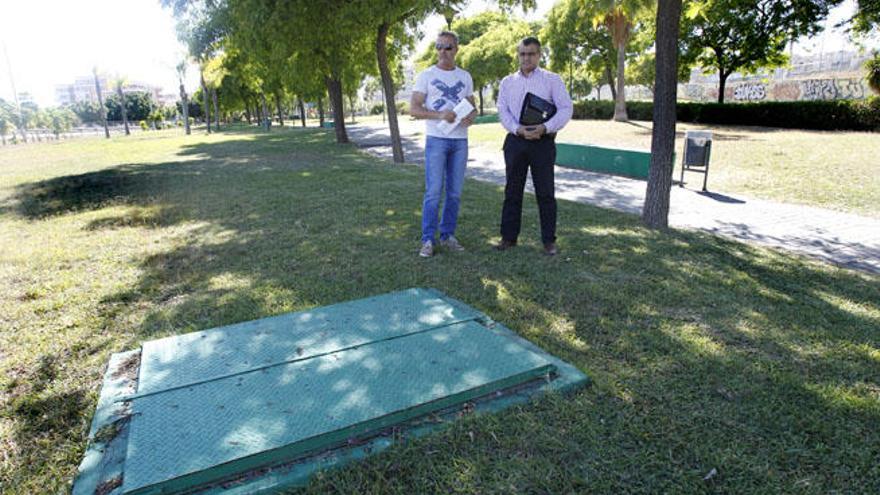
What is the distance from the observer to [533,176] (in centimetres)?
521

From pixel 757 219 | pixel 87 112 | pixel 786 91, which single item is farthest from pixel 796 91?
pixel 87 112

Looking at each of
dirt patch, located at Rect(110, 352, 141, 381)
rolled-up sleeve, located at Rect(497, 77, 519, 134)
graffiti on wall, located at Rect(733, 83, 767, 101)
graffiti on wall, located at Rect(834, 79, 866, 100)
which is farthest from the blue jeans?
graffiti on wall, located at Rect(733, 83, 767, 101)

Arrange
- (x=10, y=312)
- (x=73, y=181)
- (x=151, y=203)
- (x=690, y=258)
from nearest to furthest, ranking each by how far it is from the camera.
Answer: (x=10, y=312) → (x=690, y=258) → (x=151, y=203) → (x=73, y=181)

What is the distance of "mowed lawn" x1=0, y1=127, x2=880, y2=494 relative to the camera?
231 cm

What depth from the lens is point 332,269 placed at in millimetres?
5051

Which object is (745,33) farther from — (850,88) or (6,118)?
(6,118)

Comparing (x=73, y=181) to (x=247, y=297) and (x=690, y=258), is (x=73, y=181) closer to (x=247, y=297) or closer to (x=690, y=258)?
(x=247, y=297)

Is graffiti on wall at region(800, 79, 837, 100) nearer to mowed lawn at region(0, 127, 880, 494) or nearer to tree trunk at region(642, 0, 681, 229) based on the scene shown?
tree trunk at region(642, 0, 681, 229)

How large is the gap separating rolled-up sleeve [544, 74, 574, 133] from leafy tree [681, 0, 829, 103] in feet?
70.7

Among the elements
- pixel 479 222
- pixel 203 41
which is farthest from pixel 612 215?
pixel 203 41

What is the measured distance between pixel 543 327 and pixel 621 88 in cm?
2604

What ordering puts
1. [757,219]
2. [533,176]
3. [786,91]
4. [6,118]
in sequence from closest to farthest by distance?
[533,176] → [757,219] → [786,91] → [6,118]

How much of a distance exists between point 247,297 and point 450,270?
1686mm

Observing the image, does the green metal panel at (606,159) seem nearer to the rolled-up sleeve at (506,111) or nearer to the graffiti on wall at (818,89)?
the rolled-up sleeve at (506,111)
